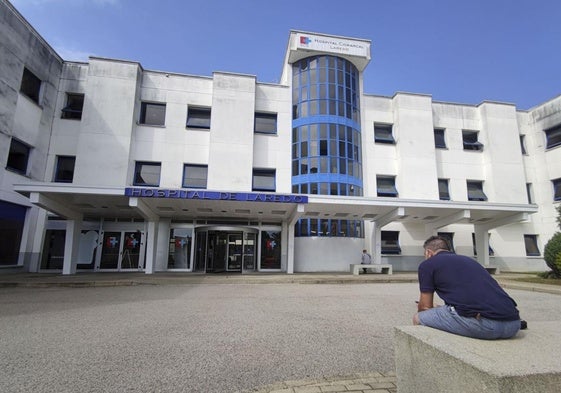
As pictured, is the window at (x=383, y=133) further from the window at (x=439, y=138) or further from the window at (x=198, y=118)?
the window at (x=198, y=118)

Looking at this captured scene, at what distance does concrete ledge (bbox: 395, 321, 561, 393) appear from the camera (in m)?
1.87

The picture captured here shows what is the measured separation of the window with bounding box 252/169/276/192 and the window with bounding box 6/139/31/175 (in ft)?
41.3

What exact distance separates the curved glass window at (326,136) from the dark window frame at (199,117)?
5.79 metres

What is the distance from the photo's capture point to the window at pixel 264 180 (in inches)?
808

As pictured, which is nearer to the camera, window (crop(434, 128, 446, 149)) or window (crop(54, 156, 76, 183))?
window (crop(54, 156, 76, 183))

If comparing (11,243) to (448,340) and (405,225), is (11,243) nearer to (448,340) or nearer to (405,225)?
(448,340)

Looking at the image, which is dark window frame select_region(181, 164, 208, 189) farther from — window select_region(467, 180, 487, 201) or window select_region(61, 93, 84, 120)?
window select_region(467, 180, 487, 201)

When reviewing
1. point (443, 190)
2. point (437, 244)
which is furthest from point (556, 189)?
point (437, 244)

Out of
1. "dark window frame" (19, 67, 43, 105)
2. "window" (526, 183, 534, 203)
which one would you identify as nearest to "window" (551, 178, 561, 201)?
"window" (526, 183, 534, 203)

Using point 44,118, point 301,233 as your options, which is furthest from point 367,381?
point 44,118

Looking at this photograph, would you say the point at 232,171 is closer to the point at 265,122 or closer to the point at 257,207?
the point at 257,207

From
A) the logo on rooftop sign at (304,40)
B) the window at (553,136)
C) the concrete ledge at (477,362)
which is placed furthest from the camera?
the window at (553,136)

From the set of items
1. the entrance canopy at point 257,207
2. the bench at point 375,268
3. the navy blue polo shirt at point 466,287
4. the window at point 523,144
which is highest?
the window at point 523,144

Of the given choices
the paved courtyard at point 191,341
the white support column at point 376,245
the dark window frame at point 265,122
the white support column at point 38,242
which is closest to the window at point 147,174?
the white support column at point 38,242
